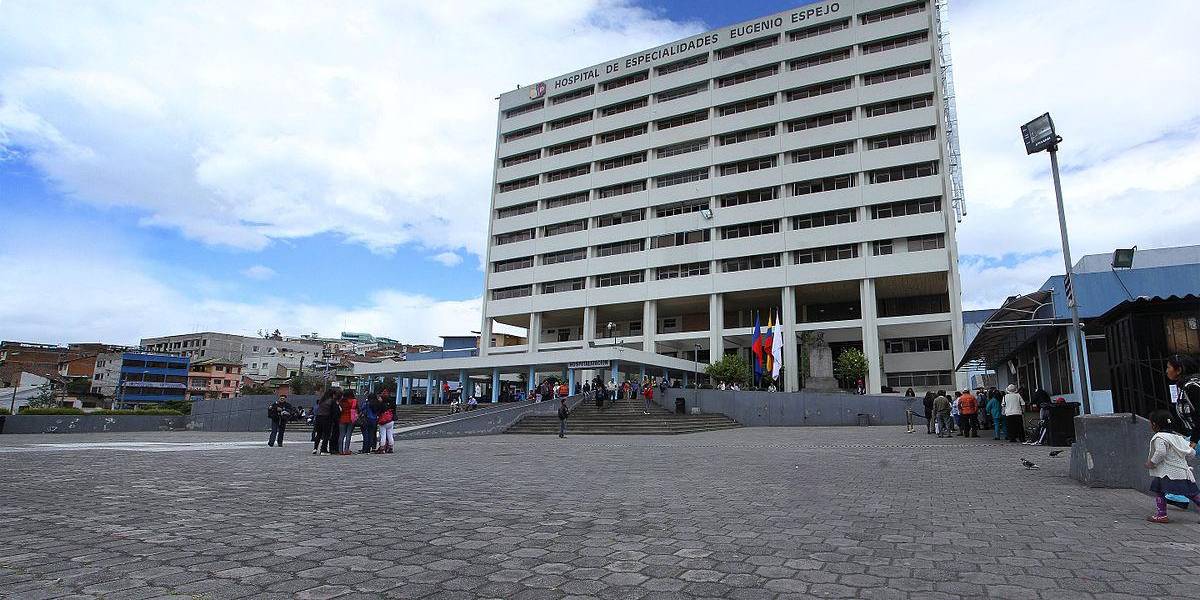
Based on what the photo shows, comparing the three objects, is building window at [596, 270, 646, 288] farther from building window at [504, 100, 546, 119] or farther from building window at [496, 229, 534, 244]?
building window at [504, 100, 546, 119]

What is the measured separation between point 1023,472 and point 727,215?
42539mm

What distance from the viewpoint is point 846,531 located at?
532 centimetres

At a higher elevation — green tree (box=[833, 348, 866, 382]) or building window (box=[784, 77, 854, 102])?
building window (box=[784, 77, 854, 102])

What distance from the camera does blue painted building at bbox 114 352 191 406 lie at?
86812mm

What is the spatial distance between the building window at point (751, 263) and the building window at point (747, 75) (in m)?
15.3

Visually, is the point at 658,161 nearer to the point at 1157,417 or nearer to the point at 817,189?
the point at 817,189

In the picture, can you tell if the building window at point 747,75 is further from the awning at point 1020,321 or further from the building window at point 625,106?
the awning at point 1020,321

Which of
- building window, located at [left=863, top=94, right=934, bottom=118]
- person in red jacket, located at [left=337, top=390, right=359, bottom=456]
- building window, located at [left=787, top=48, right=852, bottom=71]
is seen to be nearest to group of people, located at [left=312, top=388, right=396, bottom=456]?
person in red jacket, located at [left=337, top=390, right=359, bottom=456]

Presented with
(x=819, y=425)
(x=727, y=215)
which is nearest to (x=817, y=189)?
(x=727, y=215)

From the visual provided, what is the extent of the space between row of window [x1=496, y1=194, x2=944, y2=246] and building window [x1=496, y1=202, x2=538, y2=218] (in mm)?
1963

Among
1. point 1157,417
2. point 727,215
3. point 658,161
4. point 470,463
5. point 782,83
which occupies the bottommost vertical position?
point 470,463

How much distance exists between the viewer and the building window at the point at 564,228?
5784 cm

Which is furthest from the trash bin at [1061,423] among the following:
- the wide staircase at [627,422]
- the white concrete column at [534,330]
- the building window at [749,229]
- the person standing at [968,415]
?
the white concrete column at [534,330]

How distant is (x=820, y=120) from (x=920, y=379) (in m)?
21.5
